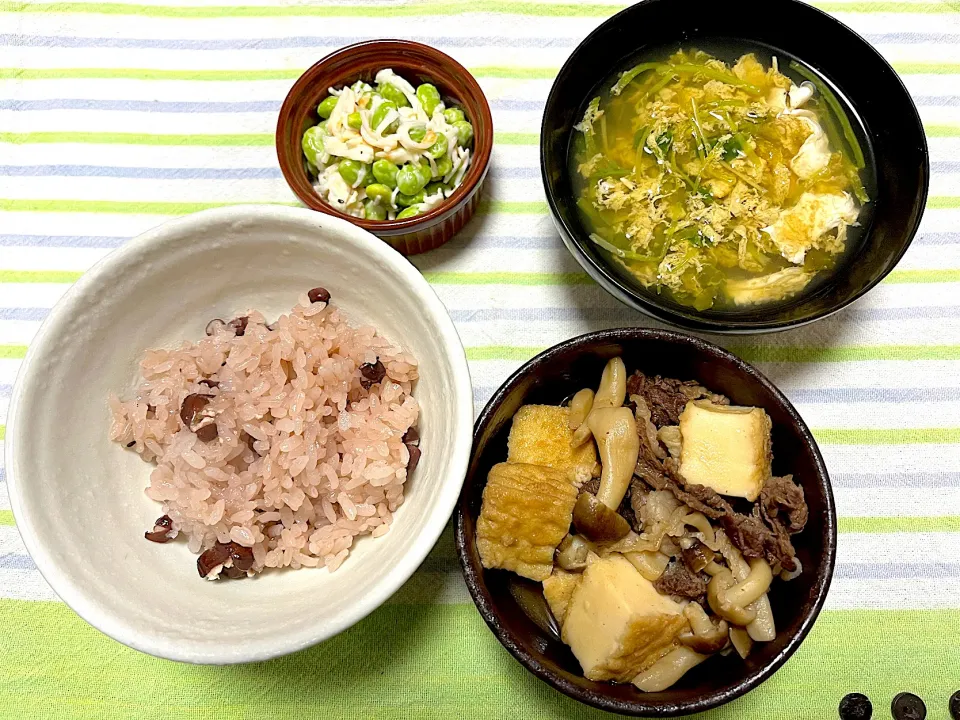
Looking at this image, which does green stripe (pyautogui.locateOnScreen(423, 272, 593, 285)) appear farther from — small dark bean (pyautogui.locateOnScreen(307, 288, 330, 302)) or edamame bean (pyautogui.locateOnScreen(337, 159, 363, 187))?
small dark bean (pyautogui.locateOnScreen(307, 288, 330, 302))

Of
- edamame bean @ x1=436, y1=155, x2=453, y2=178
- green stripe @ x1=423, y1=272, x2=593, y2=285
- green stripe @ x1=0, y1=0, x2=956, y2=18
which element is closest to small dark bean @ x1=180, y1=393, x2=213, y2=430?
green stripe @ x1=423, y1=272, x2=593, y2=285

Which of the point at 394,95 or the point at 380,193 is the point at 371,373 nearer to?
the point at 380,193

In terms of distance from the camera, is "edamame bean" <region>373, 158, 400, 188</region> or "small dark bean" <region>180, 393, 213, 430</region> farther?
"edamame bean" <region>373, 158, 400, 188</region>

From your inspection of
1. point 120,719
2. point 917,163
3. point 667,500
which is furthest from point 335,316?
point 917,163

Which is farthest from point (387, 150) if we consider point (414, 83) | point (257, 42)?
point (257, 42)

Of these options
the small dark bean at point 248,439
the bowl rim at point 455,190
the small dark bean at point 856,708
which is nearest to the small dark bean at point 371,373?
the small dark bean at point 248,439

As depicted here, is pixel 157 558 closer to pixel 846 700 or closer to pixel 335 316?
pixel 335 316

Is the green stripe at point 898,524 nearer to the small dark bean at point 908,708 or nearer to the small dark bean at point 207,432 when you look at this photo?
the small dark bean at point 908,708
